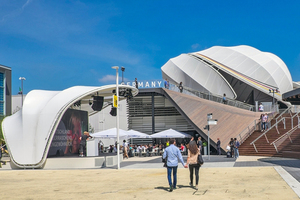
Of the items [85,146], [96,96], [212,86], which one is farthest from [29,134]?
[212,86]

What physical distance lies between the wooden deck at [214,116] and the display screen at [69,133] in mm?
8287

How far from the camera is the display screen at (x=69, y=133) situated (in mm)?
24138

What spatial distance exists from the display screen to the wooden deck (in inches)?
326

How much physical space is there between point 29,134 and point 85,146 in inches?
158

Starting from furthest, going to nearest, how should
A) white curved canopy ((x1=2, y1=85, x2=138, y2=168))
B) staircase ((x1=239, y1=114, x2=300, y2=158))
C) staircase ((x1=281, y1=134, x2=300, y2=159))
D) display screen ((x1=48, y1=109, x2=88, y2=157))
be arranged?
display screen ((x1=48, y1=109, x2=88, y2=157))
staircase ((x1=239, y1=114, x2=300, y2=158))
staircase ((x1=281, y1=134, x2=300, y2=159))
white curved canopy ((x1=2, y1=85, x2=138, y2=168))

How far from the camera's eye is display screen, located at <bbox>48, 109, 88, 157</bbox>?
24.1 metres

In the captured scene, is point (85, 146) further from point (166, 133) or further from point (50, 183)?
point (50, 183)

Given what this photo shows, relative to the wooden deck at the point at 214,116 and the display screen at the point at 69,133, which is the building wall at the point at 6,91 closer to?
the display screen at the point at 69,133

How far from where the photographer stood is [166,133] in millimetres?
29672

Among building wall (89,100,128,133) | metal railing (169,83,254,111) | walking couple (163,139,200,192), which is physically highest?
metal railing (169,83,254,111)

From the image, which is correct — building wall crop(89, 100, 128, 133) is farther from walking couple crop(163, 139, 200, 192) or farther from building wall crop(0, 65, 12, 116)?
walking couple crop(163, 139, 200, 192)

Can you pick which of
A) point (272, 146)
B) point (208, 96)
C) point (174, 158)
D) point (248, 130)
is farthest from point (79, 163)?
point (208, 96)

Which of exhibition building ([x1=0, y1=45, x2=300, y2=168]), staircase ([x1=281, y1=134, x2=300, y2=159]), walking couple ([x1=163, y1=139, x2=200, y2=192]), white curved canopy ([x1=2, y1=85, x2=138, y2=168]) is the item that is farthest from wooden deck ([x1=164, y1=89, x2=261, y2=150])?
walking couple ([x1=163, y1=139, x2=200, y2=192])

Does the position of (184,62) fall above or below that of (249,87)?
above
